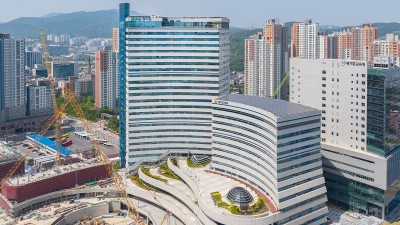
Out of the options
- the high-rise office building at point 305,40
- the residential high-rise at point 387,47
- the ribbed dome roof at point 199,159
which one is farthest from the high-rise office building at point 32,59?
the ribbed dome roof at point 199,159

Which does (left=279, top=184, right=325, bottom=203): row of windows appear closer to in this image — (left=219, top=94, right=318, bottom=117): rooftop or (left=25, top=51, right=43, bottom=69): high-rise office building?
(left=219, top=94, right=318, bottom=117): rooftop

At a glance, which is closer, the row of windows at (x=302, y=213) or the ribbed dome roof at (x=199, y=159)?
the row of windows at (x=302, y=213)

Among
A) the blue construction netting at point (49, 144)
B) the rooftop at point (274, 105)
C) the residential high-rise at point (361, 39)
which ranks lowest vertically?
the blue construction netting at point (49, 144)

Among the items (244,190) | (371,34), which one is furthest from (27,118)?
(371,34)

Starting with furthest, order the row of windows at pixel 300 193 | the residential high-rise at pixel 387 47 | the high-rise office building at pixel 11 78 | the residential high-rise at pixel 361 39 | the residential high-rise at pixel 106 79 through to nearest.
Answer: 1. the residential high-rise at pixel 361 39
2. the residential high-rise at pixel 106 79
3. the residential high-rise at pixel 387 47
4. the high-rise office building at pixel 11 78
5. the row of windows at pixel 300 193

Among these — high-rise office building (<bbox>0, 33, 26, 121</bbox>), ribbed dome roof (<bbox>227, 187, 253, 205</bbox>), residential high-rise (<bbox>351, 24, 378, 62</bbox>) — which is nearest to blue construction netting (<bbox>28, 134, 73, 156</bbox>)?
high-rise office building (<bbox>0, 33, 26, 121</bbox>)

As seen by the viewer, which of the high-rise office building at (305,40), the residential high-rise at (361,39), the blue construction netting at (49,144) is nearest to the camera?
the blue construction netting at (49,144)

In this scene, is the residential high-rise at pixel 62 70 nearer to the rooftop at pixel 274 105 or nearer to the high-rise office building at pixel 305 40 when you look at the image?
the high-rise office building at pixel 305 40

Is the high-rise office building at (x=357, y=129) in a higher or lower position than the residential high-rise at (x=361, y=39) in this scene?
lower
